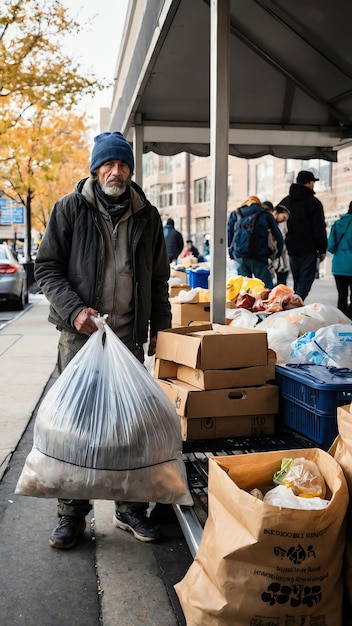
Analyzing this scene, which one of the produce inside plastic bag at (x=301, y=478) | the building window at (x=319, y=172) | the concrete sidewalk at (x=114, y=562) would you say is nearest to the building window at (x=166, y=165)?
the building window at (x=319, y=172)

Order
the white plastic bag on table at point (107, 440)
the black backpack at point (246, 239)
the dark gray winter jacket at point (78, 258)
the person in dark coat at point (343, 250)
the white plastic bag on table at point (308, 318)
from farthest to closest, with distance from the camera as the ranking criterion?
the black backpack at point (246, 239) < the person in dark coat at point (343, 250) < the white plastic bag on table at point (308, 318) < the dark gray winter jacket at point (78, 258) < the white plastic bag on table at point (107, 440)

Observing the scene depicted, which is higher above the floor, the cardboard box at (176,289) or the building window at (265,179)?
the building window at (265,179)

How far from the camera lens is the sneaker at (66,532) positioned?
125 inches

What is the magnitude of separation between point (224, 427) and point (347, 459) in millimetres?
1490

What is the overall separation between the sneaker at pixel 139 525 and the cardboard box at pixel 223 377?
2.52ft

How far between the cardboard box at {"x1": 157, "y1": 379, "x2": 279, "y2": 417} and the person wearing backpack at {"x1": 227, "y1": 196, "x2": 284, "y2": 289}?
5.07 meters

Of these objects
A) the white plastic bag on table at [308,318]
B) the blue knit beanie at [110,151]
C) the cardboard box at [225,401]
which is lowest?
the cardboard box at [225,401]

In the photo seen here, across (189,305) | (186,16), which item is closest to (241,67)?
(186,16)

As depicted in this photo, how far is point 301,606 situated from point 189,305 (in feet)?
12.7

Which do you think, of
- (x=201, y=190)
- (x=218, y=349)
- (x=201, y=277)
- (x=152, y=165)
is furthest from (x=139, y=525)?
(x=152, y=165)

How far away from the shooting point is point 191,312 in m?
5.67

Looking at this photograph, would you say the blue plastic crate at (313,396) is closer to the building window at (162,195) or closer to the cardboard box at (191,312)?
the cardboard box at (191,312)

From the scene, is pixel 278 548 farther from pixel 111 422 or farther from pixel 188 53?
pixel 188 53

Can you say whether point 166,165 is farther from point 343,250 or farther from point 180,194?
point 343,250
